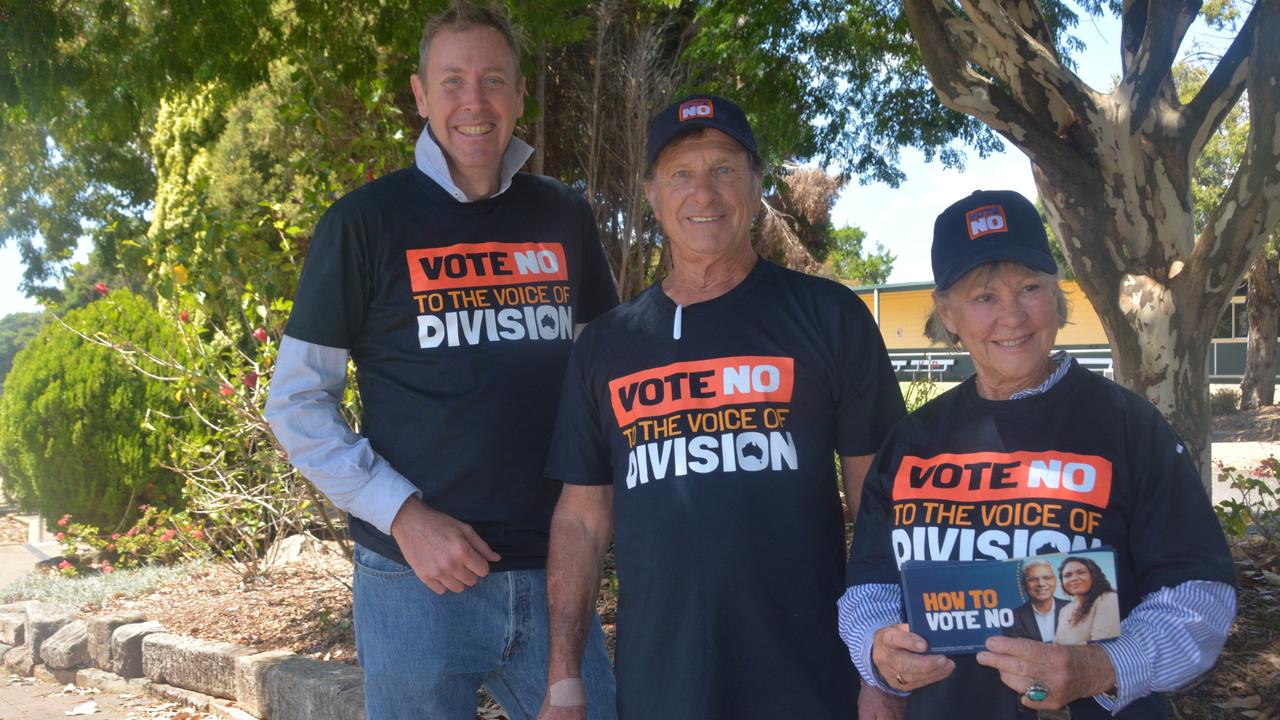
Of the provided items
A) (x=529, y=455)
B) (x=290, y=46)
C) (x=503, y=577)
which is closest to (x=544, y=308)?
(x=529, y=455)

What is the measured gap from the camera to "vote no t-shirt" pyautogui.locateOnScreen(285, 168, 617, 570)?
2584 millimetres

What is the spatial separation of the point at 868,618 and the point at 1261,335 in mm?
A: 23567

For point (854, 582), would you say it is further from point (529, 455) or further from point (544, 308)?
point (544, 308)

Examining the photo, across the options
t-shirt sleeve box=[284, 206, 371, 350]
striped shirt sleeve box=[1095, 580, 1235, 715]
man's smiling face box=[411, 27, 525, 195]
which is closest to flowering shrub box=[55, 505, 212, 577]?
t-shirt sleeve box=[284, 206, 371, 350]

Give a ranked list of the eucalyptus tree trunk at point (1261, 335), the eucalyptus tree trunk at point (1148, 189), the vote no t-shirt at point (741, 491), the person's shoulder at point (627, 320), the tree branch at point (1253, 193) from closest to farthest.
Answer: the vote no t-shirt at point (741, 491)
the person's shoulder at point (627, 320)
the tree branch at point (1253, 193)
the eucalyptus tree trunk at point (1148, 189)
the eucalyptus tree trunk at point (1261, 335)

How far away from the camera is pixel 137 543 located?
8.55 m

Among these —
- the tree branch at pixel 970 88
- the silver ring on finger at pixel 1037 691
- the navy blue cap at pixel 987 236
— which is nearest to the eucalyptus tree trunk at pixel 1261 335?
the tree branch at pixel 970 88

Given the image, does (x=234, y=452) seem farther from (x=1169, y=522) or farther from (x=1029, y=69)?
(x=1169, y=522)

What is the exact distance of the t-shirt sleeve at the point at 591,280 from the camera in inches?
116

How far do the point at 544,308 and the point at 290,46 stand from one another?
4.19 m

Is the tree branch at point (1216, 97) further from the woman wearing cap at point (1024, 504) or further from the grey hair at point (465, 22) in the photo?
the grey hair at point (465, 22)

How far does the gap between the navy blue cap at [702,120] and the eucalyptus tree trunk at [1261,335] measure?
2282 centimetres

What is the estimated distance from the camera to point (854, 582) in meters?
2.15

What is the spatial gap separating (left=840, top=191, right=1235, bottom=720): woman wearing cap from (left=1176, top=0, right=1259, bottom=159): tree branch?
2998 mm
